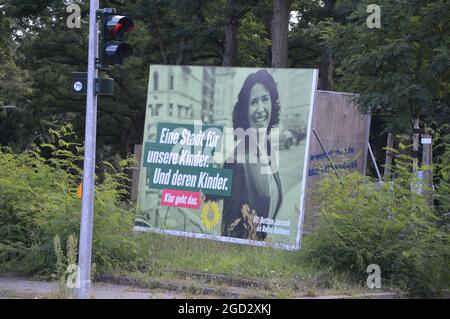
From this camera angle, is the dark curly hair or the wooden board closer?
the dark curly hair

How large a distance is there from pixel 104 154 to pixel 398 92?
34.9m

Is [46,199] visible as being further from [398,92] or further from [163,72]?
[398,92]

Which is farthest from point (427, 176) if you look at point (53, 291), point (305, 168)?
point (53, 291)

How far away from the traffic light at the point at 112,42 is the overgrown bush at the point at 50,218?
132 inches

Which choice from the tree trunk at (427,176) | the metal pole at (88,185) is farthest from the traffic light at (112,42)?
the tree trunk at (427,176)

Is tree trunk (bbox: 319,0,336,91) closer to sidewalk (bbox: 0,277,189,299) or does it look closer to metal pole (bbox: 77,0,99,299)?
sidewalk (bbox: 0,277,189,299)

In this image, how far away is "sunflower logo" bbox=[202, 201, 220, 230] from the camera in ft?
49.7

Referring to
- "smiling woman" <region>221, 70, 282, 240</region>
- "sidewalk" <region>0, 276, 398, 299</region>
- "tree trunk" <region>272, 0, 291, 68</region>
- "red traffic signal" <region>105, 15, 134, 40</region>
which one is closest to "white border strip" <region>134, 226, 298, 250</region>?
"smiling woman" <region>221, 70, 282, 240</region>

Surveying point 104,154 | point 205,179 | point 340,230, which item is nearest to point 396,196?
point 340,230

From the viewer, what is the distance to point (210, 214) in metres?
15.2

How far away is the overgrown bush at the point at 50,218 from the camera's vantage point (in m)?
13.3

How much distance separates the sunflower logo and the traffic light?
198 inches

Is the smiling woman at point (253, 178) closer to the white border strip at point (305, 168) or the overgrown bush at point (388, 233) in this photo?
the white border strip at point (305, 168)

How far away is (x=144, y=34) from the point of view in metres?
38.8
